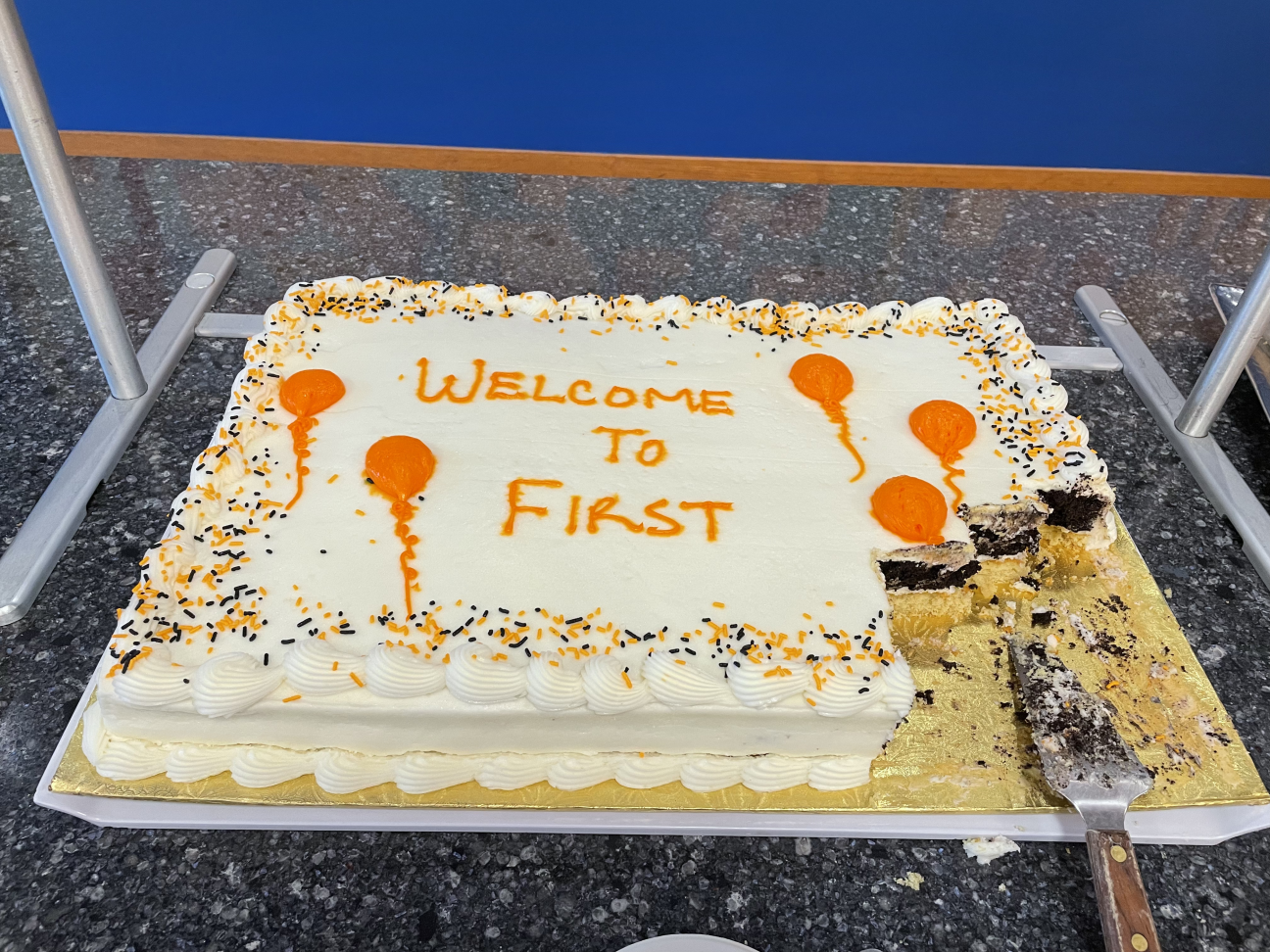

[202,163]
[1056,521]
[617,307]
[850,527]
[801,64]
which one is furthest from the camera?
[801,64]

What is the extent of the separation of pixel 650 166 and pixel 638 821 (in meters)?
2.83

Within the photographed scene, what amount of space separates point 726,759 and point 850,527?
19.3 inches

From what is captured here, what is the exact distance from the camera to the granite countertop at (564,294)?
1489 mm

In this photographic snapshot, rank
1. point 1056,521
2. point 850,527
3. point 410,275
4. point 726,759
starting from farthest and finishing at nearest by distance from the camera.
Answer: point 410,275 < point 1056,521 < point 850,527 < point 726,759

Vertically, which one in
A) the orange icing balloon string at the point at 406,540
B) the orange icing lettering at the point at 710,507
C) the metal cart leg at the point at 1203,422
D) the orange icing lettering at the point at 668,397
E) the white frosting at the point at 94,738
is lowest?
the white frosting at the point at 94,738

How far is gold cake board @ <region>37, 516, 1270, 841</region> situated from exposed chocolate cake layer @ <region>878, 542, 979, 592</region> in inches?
3.8

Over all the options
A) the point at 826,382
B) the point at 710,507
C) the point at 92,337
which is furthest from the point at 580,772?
the point at 92,337

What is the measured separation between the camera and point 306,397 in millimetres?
1941

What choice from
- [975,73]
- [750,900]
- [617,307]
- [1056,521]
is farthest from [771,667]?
[975,73]

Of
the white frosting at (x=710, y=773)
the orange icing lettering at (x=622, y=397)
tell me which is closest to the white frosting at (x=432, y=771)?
the white frosting at (x=710, y=773)

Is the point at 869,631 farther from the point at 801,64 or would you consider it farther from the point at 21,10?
the point at 21,10

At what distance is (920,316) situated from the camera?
2.30 m

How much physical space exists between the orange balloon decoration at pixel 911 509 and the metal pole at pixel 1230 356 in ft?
3.41

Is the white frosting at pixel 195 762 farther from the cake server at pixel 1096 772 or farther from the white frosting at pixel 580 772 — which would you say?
the cake server at pixel 1096 772
